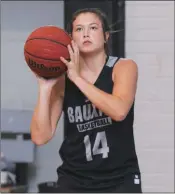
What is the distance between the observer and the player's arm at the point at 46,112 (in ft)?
8.59

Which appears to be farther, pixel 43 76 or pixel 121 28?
pixel 121 28

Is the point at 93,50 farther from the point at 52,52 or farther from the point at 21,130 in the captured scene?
the point at 21,130

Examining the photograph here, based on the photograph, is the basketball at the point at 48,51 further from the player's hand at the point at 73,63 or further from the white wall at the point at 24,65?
the white wall at the point at 24,65

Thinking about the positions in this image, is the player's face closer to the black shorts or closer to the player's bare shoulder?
the player's bare shoulder

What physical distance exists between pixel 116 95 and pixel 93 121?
0.19 meters

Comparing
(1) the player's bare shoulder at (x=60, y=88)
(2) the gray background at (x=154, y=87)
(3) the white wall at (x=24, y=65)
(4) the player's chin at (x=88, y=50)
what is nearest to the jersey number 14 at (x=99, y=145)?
(1) the player's bare shoulder at (x=60, y=88)

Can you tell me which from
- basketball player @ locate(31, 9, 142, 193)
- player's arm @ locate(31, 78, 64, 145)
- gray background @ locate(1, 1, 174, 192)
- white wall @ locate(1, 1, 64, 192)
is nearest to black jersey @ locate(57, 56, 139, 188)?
basketball player @ locate(31, 9, 142, 193)

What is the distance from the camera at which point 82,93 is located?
260cm

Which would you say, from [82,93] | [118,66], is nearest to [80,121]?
[82,93]

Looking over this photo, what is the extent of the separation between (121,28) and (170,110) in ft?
2.40

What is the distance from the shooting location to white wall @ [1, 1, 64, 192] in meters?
4.25

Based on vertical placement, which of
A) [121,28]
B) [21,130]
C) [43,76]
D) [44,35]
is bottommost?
[21,130]

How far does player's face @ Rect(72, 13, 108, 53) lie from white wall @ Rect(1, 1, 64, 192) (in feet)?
5.32

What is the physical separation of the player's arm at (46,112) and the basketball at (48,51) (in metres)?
0.14
